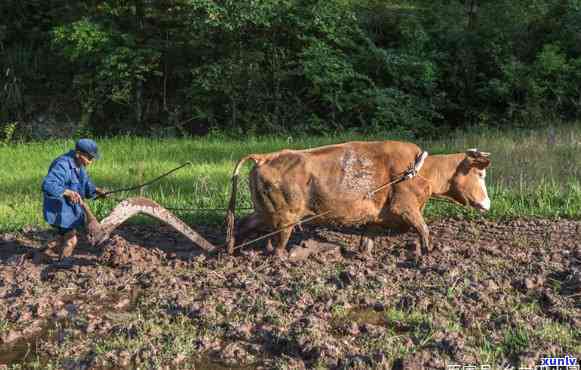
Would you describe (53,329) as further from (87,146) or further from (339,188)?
(339,188)

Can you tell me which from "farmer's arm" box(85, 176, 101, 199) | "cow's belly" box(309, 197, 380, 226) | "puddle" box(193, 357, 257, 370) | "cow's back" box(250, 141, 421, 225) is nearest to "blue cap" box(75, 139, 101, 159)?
"farmer's arm" box(85, 176, 101, 199)

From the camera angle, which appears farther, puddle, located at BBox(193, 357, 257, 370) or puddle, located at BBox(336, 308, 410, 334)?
puddle, located at BBox(336, 308, 410, 334)

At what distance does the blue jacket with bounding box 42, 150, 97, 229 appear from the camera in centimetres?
665

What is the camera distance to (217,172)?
35.8ft

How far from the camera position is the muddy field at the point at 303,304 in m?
4.82

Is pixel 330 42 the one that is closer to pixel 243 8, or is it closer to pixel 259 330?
pixel 243 8

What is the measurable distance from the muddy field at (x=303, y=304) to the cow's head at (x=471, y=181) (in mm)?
480

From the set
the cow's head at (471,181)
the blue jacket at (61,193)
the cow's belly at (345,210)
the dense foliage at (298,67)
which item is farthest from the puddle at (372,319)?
the dense foliage at (298,67)

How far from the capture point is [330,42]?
19.3 meters

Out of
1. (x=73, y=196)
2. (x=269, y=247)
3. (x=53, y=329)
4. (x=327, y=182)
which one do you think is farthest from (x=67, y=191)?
(x=327, y=182)

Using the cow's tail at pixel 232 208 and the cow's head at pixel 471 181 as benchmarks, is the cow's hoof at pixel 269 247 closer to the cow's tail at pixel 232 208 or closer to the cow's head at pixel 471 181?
the cow's tail at pixel 232 208

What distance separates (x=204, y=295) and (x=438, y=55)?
47.6ft

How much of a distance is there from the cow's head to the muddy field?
48cm

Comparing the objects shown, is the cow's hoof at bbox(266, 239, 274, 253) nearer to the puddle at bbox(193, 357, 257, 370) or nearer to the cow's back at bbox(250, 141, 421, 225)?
the cow's back at bbox(250, 141, 421, 225)
